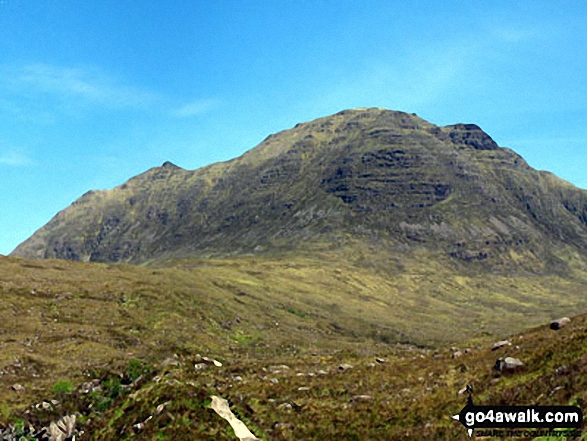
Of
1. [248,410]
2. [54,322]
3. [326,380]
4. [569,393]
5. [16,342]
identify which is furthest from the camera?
[54,322]

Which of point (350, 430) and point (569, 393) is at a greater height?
point (569, 393)

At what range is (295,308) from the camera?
199625mm

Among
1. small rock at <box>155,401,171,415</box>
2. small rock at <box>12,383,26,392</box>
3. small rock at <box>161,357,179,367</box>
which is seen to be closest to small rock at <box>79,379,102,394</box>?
small rock at <box>161,357,179,367</box>

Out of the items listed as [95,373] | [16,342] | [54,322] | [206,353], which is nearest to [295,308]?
[206,353]

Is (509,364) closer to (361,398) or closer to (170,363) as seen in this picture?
(361,398)

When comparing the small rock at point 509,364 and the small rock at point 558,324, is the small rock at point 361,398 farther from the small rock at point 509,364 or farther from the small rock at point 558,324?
the small rock at point 558,324

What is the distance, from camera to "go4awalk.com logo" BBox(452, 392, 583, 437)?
23062 millimetres

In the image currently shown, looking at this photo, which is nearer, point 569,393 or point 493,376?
point 569,393

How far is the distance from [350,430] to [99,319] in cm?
9967

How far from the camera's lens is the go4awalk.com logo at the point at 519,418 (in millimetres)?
23062

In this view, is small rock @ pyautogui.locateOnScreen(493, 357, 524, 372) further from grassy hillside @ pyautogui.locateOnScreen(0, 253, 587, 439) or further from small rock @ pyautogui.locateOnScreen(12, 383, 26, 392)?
small rock @ pyautogui.locateOnScreen(12, 383, 26, 392)

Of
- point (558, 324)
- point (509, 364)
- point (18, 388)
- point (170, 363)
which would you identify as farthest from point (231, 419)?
point (18, 388)

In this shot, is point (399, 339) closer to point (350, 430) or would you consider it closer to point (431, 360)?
point (431, 360)

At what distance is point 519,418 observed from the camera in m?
25.4
